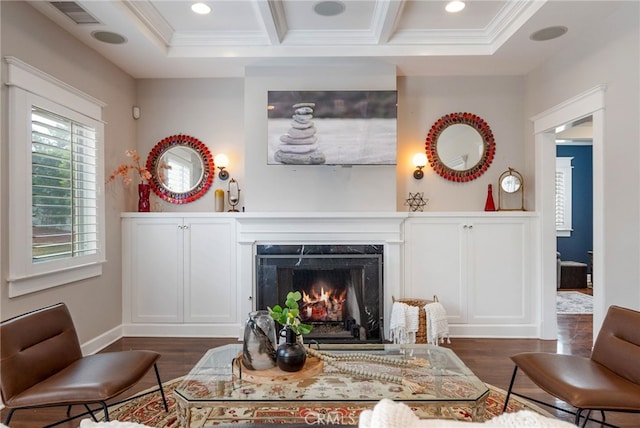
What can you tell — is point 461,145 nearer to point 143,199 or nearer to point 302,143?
point 302,143

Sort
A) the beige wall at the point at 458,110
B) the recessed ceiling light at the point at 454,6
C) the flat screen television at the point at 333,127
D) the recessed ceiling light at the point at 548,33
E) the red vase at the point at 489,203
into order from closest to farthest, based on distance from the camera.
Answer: the recessed ceiling light at the point at 454,6 → the recessed ceiling light at the point at 548,33 → the flat screen television at the point at 333,127 → the red vase at the point at 489,203 → the beige wall at the point at 458,110

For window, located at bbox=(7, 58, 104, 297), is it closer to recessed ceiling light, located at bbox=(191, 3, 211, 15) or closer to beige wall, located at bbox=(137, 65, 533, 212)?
beige wall, located at bbox=(137, 65, 533, 212)

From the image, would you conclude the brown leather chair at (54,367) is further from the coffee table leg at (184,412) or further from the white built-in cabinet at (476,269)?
the white built-in cabinet at (476,269)

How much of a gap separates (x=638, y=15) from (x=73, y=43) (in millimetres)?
4179

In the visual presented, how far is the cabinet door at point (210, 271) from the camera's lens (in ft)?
12.6

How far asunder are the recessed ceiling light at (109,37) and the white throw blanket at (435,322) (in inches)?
138

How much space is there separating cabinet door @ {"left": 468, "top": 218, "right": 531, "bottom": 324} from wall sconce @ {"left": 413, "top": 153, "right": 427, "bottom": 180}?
0.80 metres

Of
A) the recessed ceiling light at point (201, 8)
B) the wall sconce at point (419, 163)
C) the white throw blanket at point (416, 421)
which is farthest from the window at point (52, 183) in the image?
the wall sconce at point (419, 163)

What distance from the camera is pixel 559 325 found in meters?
4.25

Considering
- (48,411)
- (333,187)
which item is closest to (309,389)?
(48,411)

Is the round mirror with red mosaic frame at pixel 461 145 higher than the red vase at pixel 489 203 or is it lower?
higher

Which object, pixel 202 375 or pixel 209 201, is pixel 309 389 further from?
pixel 209 201

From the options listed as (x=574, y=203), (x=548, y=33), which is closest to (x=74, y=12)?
(x=548, y=33)

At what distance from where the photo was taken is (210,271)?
12.6 feet
